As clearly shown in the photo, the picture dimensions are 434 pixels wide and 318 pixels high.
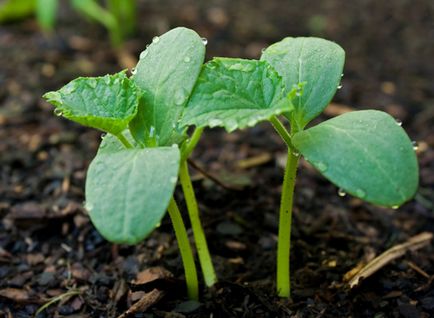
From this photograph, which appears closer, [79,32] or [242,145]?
[242,145]

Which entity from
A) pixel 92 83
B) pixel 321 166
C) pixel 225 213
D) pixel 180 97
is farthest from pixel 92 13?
pixel 321 166

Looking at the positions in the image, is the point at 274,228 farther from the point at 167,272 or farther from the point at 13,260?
the point at 13,260

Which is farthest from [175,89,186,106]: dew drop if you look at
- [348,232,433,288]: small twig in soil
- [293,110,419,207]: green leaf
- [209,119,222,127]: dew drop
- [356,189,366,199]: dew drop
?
[348,232,433,288]: small twig in soil

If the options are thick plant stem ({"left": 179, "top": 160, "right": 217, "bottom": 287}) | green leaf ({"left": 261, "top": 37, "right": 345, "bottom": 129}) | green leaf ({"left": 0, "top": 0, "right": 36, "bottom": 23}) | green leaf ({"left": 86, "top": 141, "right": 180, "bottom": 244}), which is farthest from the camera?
green leaf ({"left": 0, "top": 0, "right": 36, "bottom": 23})

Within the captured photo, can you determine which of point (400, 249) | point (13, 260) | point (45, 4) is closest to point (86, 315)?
point (13, 260)

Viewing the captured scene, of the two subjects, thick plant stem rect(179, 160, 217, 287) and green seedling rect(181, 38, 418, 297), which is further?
thick plant stem rect(179, 160, 217, 287)

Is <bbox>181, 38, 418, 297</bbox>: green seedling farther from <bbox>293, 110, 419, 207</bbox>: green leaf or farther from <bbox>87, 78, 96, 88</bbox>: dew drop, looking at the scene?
<bbox>87, 78, 96, 88</bbox>: dew drop
